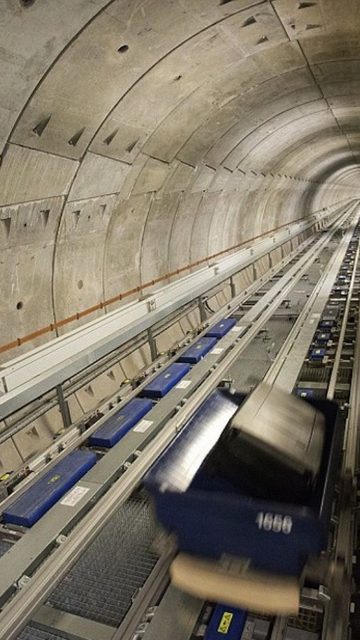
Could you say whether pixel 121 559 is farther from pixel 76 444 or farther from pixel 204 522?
pixel 76 444

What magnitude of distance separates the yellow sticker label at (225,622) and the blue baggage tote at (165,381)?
292 cm

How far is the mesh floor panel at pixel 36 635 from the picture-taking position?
271 cm

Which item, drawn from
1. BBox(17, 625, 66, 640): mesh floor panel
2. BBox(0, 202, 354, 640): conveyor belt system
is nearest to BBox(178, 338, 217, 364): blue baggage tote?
BBox(0, 202, 354, 640): conveyor belt system

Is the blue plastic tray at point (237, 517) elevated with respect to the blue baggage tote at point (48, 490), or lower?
elevated

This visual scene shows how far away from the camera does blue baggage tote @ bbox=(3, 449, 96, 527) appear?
3.51m

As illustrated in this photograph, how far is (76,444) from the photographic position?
4.54 metres

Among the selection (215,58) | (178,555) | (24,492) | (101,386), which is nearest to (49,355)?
(24,492)

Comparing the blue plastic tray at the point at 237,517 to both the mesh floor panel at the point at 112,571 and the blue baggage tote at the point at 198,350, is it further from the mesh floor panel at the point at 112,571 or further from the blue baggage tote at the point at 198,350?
the blue baggage tote at the point at 198,350

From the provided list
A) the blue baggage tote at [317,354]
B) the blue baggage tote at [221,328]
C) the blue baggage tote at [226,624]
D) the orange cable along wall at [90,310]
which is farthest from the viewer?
the blue baggage tote at [221,328]

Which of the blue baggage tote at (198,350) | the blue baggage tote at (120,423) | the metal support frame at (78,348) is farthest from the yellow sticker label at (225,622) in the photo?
the blue baggage tote at (198,350)

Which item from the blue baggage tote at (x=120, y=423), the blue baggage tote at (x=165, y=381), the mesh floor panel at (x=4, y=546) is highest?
the blue baggage tote at (x=165, y=381)

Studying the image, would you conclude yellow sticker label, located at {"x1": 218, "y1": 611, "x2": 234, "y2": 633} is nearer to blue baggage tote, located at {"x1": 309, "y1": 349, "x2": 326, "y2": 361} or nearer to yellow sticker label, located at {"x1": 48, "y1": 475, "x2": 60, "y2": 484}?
yellow sticker label, located at {"x1": 48, "y1": 475, "x2": 60, "y2": 484}

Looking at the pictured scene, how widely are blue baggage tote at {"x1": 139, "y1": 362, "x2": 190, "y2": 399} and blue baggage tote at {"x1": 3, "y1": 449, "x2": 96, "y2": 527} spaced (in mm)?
1344

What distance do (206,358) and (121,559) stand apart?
354 cm
